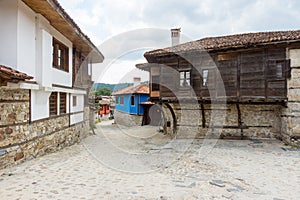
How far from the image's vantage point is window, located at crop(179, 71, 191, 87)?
1088 centimetres

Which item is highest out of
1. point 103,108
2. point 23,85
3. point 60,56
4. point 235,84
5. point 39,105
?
point 60,56

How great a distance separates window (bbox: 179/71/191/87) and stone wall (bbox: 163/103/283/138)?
4.78 feet

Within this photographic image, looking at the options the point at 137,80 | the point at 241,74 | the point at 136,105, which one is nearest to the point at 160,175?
the point at 241,74

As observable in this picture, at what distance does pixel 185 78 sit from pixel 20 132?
7711 mm

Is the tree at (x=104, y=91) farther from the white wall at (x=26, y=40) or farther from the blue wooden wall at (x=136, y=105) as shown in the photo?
the white wall at (x=26, y=40)

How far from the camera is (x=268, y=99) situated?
942 centimetres

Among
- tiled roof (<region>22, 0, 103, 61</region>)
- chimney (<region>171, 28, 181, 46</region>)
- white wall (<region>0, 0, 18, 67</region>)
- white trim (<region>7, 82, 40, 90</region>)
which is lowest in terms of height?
white trim (<region>7, 82, 40, 90</region>)

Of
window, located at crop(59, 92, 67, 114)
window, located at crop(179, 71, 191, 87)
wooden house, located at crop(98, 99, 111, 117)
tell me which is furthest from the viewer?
wooden house, located at crop(98, 99, 111, 117)

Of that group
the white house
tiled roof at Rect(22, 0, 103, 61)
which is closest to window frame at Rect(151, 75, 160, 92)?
tiled roof at Rect(22, 0, 103, 61)

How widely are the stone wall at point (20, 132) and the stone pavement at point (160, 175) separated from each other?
364 mm

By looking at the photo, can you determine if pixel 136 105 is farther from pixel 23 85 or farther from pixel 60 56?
pixel 23 85

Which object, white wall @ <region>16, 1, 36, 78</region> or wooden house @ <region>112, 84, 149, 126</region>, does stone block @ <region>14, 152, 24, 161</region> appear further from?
wooden house @ <region>112, 84, 149, 126</region>

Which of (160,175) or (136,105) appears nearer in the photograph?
(160,175)

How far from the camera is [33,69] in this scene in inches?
261
